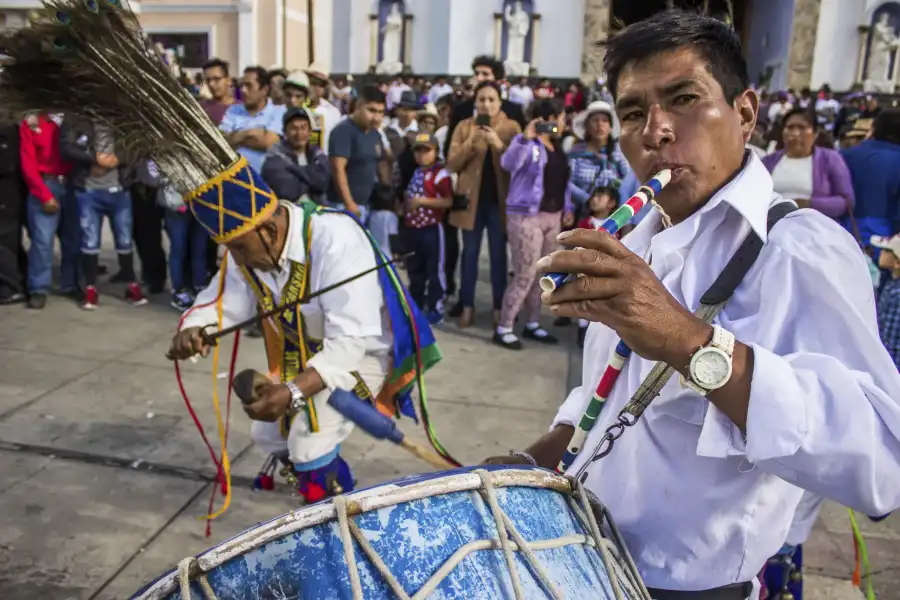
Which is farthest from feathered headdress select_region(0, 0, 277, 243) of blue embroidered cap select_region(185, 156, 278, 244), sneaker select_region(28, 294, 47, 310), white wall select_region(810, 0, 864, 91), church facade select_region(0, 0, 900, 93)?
white wall select_region(810, 0, 864, 91)

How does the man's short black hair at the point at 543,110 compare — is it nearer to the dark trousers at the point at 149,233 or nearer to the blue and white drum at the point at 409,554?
the dark trousers at the point at 149,233

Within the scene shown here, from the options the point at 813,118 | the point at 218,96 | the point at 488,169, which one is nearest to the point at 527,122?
the point at 488,169

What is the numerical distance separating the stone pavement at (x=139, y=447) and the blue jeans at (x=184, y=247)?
1.49 ft

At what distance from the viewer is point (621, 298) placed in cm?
94

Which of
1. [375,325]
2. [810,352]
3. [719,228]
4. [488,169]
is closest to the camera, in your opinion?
[810,352]

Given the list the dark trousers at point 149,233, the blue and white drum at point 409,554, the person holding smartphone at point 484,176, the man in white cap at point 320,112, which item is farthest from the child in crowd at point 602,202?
the blue and white drum at point 409,554

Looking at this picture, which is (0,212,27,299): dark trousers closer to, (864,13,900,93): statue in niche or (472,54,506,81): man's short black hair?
(472,54,506,81): man's short black hair

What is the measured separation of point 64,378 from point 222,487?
178 cm

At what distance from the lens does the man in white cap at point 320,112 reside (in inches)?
254

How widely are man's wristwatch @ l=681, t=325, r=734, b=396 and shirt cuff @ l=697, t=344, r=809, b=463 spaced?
4cm

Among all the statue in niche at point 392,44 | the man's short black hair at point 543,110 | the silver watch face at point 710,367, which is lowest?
the silver watch face at point 710,367

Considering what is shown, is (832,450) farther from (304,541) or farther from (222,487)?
(222,487)

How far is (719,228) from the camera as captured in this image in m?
1.23

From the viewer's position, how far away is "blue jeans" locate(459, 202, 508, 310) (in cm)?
565
